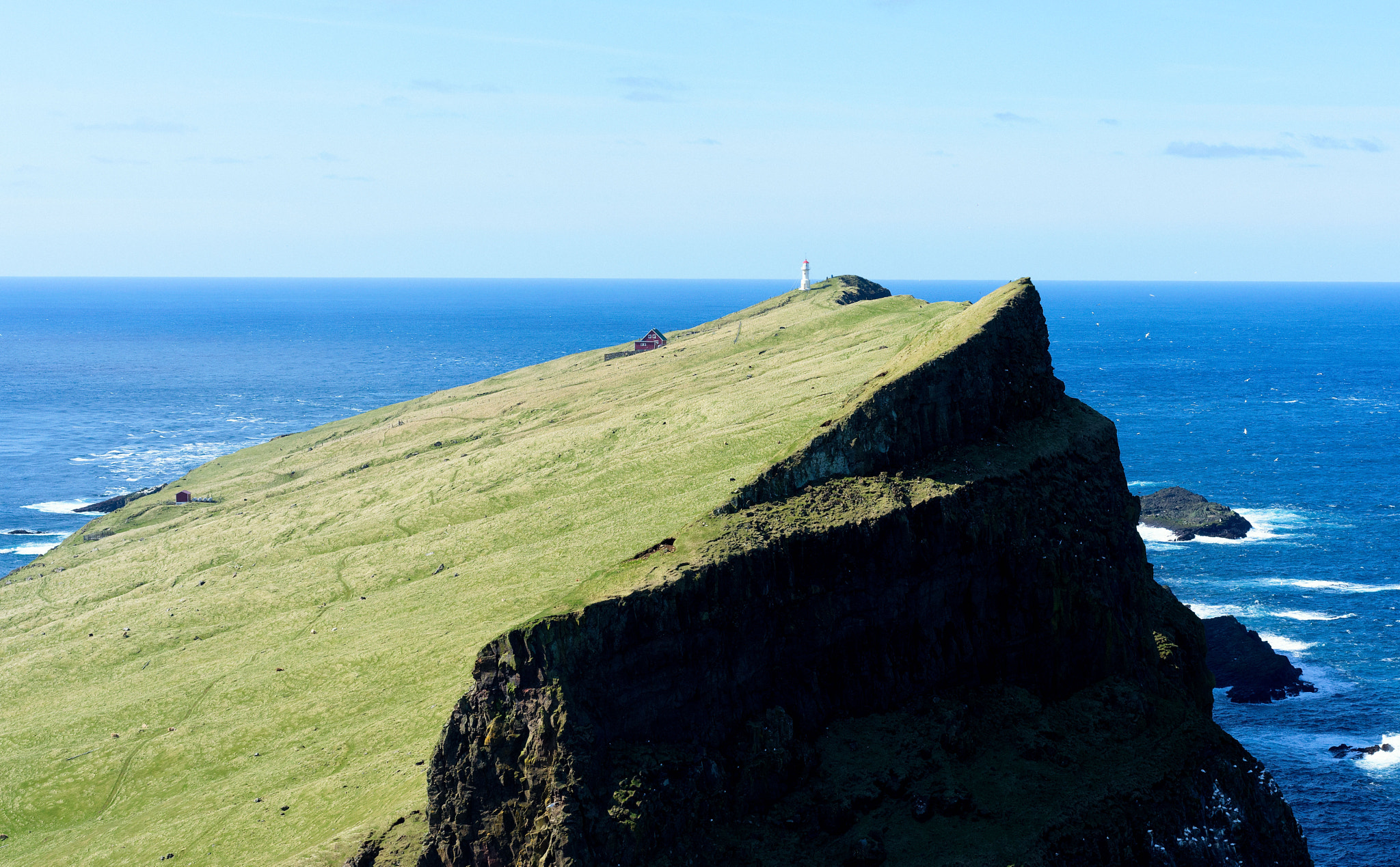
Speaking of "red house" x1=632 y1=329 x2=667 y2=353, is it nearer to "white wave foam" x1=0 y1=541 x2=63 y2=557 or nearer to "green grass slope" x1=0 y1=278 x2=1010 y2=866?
"green grass slope" x1=0 y1=278 x2=1010 y2=866

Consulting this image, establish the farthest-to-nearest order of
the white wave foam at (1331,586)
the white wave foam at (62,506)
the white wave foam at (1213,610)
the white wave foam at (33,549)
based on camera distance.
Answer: the white wave foam at (62,506) < the white wave foam at (33,549) < the white wave foam at (1331,586) < the white wave foam at (1213,610)

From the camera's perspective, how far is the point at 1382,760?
6456 centimetres

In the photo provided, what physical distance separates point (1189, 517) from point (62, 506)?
140106mm

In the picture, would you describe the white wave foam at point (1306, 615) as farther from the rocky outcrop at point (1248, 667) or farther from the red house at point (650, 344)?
the red house at point (650, 344)

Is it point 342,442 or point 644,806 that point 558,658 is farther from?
point 342,442

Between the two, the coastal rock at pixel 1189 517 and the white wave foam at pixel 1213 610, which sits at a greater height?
the coastal rock at pixel 1189 517

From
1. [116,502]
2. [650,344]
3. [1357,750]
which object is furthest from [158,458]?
[1357,750]

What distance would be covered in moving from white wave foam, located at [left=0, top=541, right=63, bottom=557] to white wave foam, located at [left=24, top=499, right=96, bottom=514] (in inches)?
657

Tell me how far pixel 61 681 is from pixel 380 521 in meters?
26.0

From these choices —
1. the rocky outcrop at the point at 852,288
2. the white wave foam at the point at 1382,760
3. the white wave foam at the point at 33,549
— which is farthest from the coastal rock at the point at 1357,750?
the white wave foam at the point at 33,549

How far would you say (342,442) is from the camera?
139 meters

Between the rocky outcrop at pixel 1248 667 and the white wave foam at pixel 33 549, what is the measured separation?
378 ft

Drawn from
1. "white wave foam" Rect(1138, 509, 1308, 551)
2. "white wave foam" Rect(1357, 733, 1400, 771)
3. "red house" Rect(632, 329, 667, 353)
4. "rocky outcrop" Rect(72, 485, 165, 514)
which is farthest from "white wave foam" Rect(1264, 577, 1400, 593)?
"rocky outcrop" Rect(72, 485, 165, 514)

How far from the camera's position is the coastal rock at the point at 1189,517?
109 metres
